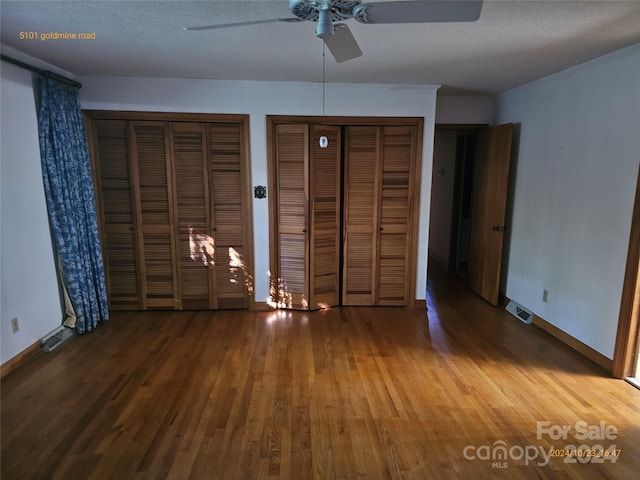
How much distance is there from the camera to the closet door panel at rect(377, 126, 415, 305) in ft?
13.5

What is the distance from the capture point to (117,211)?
4008 millimetres

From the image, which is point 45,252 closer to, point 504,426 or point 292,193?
point 292,193

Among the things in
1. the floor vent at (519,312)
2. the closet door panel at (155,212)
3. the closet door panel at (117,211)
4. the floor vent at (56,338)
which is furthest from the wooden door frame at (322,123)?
the floor vent at (56,338)

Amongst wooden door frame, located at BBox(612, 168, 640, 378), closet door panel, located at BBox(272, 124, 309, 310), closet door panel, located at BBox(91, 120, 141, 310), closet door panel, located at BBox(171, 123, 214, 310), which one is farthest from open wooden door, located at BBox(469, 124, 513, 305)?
closet door panel, located at BBox(91, 120, 141, 310)

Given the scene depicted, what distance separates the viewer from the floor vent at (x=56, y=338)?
323 cm

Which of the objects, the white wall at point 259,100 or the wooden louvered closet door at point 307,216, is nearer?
the white wall at point 259,100

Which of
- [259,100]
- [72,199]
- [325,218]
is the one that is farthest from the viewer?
[325,218]

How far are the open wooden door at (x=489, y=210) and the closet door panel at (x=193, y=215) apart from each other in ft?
10.6

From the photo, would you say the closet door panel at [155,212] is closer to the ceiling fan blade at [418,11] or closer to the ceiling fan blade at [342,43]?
the ceiling fan blade at [342,43]

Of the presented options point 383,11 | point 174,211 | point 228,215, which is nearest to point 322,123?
point 228,215

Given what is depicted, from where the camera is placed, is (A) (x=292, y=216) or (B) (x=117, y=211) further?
(A) (x=292, y=216)

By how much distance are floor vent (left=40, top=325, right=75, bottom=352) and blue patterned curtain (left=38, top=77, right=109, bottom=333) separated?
67mm

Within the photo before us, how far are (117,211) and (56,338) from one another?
53.4 inches

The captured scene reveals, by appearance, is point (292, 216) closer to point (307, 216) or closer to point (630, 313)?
point (307, 216)
